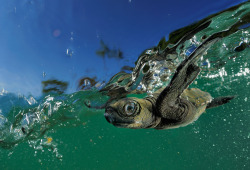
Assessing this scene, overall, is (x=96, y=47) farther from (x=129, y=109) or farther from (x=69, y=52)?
(x=129, y=109)

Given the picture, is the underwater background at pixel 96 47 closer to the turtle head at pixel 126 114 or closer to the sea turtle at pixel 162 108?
the sea turtle at pixel 162 108

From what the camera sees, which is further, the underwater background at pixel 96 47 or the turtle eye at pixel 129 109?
the underwater background at pixel 96 47

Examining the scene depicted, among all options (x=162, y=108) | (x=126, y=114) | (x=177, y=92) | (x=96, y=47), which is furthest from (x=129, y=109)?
(x=96, y=47)

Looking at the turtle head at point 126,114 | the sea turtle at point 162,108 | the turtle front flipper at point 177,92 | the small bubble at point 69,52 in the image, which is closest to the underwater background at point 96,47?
the small bubble at point 69,52

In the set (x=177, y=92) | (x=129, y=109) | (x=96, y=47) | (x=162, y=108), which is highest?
(x=96, y=47)

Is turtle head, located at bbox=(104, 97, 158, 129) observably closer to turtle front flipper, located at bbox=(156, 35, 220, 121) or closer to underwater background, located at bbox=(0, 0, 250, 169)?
turtle front flipper, located at bbox=(156, 35, 220, 121)

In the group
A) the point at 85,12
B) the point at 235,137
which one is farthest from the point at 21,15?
the point at 235,137

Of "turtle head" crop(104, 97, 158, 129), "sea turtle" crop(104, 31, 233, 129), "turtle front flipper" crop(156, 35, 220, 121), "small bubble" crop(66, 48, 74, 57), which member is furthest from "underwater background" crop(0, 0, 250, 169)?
"turtle head" crop(104, 97, 158, 129)

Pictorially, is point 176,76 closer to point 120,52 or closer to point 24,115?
point 120,52
